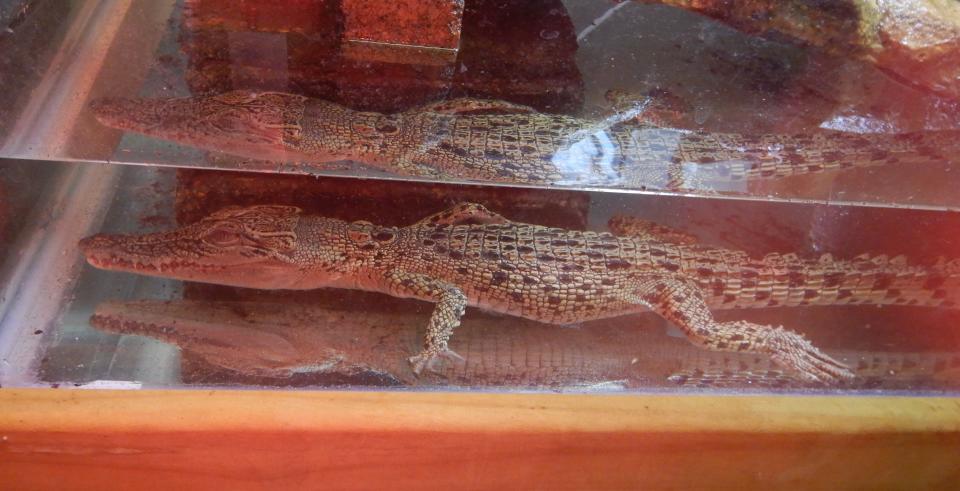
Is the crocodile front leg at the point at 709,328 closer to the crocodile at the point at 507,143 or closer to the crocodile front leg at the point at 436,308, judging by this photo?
the crocodile at the point at 507,143

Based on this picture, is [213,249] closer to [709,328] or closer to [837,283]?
[709,328]

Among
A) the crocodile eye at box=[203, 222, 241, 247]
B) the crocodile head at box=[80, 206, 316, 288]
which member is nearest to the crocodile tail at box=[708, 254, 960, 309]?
the crocodile head at box=[80, 206, 316, 288]

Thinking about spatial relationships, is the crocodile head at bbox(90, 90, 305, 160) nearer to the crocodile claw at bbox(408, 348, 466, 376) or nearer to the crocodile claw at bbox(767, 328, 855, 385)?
the crocodile claw at bbox(408, 348, 466, 376)

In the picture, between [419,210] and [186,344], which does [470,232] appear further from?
[186,344]

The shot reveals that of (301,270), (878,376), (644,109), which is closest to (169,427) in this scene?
(301,270)

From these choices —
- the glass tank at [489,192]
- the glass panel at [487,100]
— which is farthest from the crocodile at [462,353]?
the glass panel at [487,100]

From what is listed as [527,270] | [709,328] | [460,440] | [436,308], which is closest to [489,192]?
[527,270]
